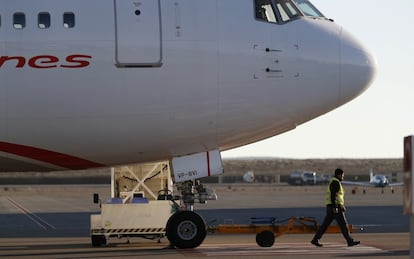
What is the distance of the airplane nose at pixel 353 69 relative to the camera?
65.0 ft

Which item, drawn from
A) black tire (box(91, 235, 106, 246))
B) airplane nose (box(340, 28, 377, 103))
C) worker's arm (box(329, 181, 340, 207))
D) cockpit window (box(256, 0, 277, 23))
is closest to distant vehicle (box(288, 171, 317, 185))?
black tire (box(91, 235, 106, 246))

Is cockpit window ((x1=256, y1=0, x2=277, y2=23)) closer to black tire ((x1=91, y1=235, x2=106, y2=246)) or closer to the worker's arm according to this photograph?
the worker's arm

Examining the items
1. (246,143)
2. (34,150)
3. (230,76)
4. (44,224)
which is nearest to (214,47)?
(230,76)

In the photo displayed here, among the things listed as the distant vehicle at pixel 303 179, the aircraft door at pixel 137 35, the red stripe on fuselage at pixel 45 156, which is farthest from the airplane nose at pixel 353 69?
the distant vehicle at pixel 303 179

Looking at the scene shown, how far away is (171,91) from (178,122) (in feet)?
2.24

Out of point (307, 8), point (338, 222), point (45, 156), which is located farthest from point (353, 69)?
point (45, 156)

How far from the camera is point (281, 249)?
2139 centimetres

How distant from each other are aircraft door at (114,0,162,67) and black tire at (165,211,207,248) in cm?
325

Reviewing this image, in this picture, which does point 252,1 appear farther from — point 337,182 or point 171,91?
point 337,182

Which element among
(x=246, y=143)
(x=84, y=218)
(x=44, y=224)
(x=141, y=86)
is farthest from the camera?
(x=84, y=218)

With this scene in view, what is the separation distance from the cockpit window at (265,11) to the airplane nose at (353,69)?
1459 millimetres

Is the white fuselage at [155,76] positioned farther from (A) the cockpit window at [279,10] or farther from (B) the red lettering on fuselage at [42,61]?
(A) the cockpit window at [279,10]

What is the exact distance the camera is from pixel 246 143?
68.6ft

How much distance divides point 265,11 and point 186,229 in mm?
4721
